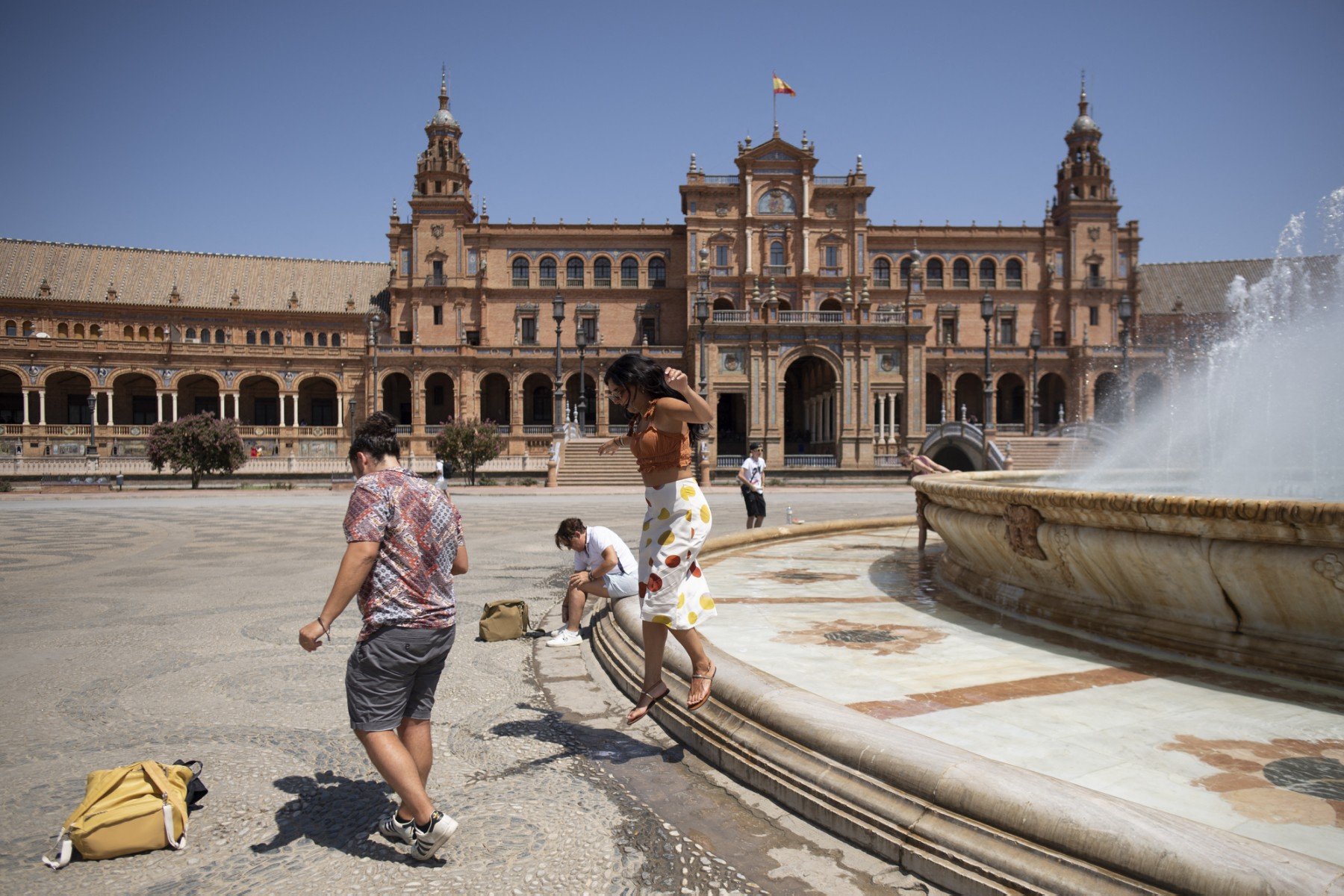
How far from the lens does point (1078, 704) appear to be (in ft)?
13.0

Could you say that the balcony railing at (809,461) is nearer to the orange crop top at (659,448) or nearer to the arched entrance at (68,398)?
the orange crop top at (659,448)

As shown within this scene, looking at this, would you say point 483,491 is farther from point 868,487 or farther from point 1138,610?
point 1138,610

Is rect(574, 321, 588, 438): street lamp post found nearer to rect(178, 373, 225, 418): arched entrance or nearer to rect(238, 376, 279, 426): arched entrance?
rect(238, 376, 279, 426): arched entrance

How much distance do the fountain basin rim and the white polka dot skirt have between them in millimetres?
2409

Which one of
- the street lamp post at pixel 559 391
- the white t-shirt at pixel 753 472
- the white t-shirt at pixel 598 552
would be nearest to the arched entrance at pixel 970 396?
the street lamp post at pixel 559 391

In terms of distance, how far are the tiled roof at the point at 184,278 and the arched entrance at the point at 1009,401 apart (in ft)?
148

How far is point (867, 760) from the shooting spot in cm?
303

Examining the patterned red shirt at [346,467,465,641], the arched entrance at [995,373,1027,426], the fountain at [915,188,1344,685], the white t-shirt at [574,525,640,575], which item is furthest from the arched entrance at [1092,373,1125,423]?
the patterned red shirt at [346,467,465,641]

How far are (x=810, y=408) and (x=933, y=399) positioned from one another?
1205 cm

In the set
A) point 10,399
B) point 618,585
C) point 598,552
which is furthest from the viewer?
point 10,399

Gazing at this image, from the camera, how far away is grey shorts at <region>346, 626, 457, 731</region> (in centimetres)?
286

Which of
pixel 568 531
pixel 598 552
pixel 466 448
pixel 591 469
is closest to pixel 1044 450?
pixel 591 469

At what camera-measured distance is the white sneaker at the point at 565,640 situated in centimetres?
611

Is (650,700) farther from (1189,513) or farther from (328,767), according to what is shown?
(1189,513)
